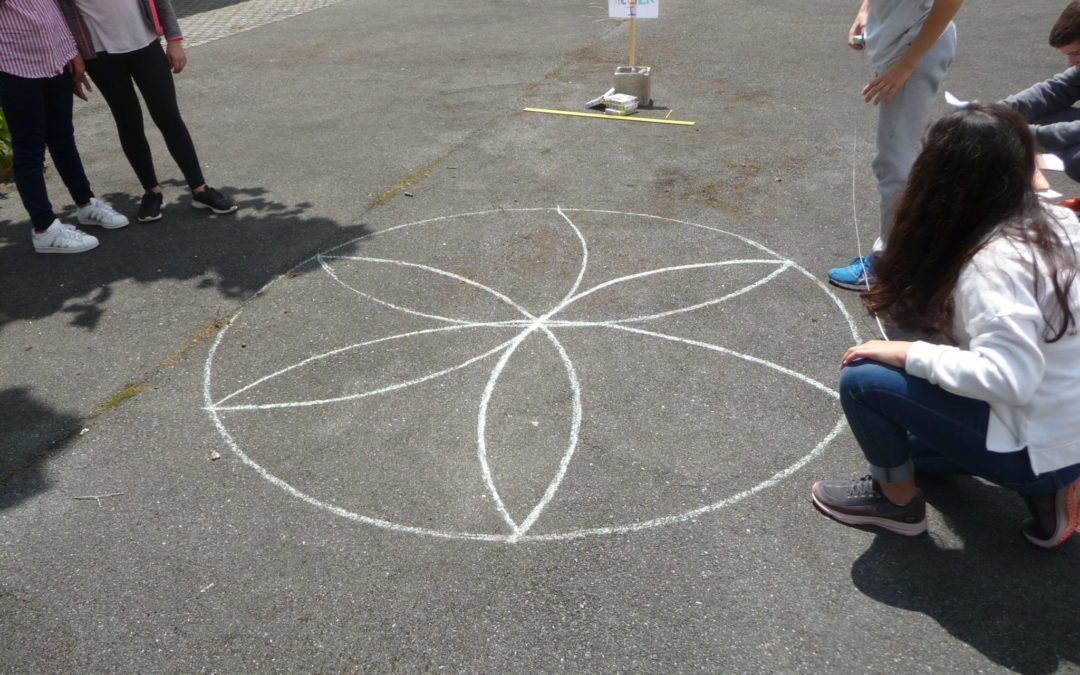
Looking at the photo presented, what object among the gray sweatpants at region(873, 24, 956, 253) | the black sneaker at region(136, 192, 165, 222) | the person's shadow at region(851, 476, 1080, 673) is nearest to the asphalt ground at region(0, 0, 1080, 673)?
the person's shadow at region(851, 476, 1080, 673)

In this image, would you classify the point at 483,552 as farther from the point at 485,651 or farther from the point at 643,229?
the point at 643,229

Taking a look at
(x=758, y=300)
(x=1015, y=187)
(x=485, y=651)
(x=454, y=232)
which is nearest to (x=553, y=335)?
(x=758, y=300)

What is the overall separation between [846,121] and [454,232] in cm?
400

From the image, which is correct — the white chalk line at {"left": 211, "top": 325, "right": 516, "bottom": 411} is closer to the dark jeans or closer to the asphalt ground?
the asphalt ground

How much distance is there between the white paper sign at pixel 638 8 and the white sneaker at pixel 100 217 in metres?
4.82

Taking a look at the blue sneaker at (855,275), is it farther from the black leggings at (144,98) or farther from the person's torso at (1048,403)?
the black leggings at (144,98)

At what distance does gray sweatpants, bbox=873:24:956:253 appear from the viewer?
3.87 metres

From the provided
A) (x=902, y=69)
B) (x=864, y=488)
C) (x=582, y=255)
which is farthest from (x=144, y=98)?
(x=864, y=488)

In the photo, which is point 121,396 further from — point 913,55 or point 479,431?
point 913,55

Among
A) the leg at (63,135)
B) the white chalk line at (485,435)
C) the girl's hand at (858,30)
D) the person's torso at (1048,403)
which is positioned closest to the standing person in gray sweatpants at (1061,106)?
the girl's hand at (858,30)

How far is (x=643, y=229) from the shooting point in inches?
202

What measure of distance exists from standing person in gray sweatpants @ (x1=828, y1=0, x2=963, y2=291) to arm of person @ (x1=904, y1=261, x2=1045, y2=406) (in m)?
1.64

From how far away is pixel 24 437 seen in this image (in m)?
3.47

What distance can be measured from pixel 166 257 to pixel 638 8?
488 centimetres
